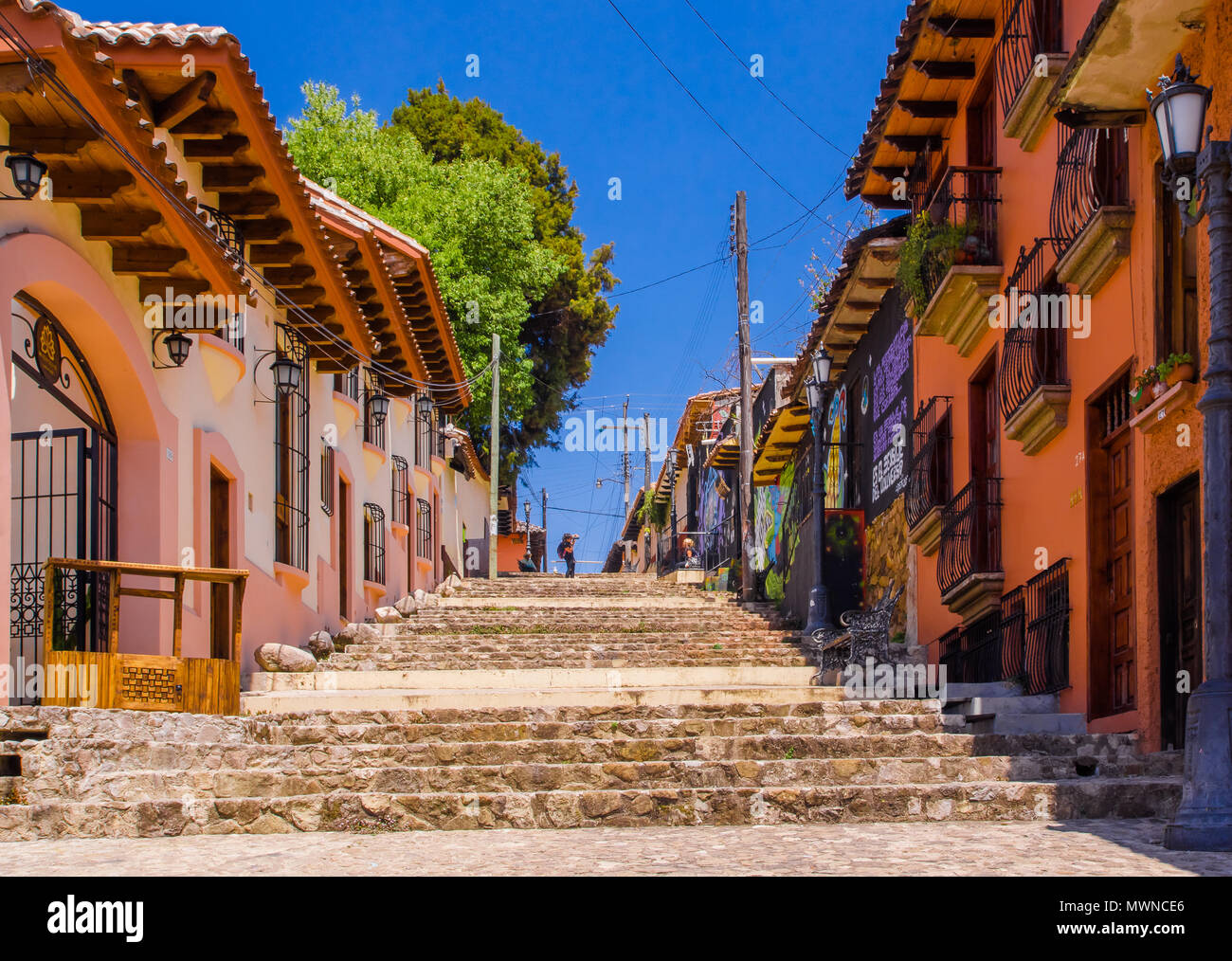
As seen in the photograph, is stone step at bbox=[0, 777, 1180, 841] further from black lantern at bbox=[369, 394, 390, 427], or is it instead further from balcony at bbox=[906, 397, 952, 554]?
black lantern at bbox=[369, 394, 390, 427]

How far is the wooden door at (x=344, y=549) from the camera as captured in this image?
19.1 meters

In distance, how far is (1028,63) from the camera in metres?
12.0

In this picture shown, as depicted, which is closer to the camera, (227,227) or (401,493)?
(227,227)

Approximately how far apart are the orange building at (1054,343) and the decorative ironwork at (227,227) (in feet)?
21.3

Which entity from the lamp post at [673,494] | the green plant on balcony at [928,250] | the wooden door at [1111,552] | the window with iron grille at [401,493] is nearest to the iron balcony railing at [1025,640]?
the wooden door at [1111,552]

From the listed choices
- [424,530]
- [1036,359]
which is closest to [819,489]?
[1036,359]

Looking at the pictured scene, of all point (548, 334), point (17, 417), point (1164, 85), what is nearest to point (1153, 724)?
point (1164, 85)

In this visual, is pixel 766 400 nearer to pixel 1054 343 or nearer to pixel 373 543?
pixel 373 543

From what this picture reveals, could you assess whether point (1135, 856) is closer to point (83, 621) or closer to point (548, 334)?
point (83, 621)

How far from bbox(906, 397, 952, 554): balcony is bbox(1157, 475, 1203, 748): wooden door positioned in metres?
5.34

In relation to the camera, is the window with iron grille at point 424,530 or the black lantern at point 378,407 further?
the window with iron grille at point 424,530

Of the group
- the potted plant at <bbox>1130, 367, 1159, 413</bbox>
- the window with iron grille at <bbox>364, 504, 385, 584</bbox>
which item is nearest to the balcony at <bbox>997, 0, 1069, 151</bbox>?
the potted plant at <bbox>1130, 367, 1159, 413</bbox>

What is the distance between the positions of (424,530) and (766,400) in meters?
8.42

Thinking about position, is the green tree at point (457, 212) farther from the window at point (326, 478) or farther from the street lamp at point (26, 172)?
the street lamp at point (26, 172)
